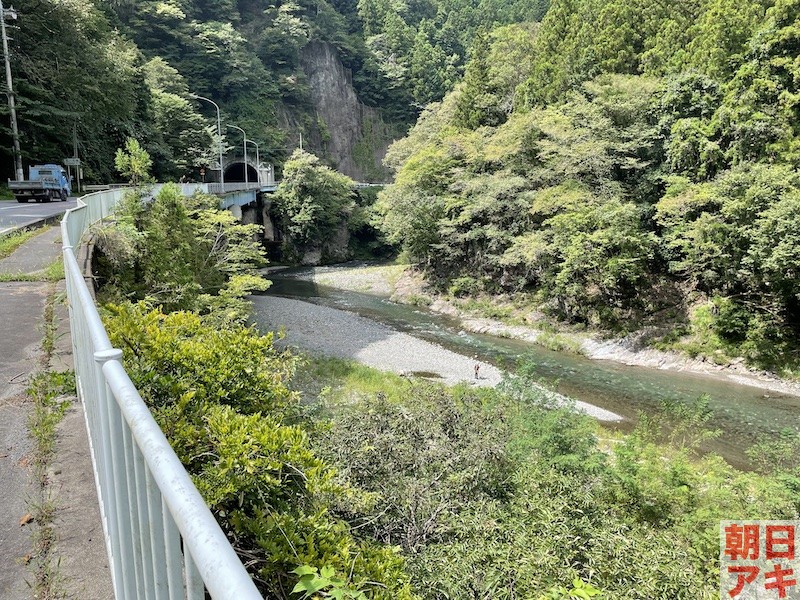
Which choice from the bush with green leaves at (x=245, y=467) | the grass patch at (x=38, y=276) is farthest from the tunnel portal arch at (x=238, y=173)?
the bush with green leaves at (x=245, y=467)

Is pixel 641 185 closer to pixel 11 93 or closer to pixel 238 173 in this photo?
pixel 11 93

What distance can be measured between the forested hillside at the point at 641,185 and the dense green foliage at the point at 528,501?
11813 mm

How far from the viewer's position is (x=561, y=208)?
84.7ft

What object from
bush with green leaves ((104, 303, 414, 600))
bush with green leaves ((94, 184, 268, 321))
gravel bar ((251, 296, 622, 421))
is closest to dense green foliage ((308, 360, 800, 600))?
bush with green leaves ((104, 303, 414, 600))

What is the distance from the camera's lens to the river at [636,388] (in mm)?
14930

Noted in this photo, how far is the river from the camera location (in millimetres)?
14930

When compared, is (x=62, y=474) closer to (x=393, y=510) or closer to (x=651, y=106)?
(x=393, y=510)

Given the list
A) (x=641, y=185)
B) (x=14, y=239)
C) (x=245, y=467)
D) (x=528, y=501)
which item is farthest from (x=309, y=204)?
(x=245, y=467)

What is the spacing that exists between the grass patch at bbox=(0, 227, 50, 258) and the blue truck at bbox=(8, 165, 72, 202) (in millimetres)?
9132

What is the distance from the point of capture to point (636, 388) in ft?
59.4

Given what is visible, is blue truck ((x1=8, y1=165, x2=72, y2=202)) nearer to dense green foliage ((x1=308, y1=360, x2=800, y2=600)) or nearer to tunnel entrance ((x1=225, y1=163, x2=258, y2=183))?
dense green foliage ((x1=308, y1=360, x2=800, y2=600))

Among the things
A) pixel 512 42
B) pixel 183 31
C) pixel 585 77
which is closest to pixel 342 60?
pixel 183 31

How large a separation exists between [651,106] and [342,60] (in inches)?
2242

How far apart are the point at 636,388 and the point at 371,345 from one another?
10793 mm
